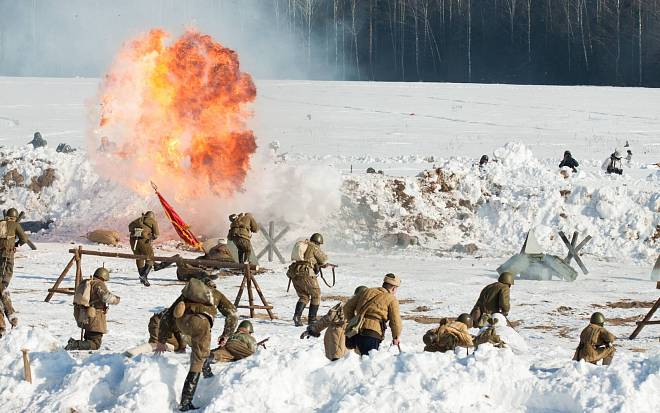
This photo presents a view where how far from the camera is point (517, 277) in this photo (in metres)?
26.0

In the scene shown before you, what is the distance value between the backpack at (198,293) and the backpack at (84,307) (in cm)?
367

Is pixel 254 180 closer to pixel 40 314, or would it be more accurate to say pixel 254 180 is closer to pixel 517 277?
pixel 517 277

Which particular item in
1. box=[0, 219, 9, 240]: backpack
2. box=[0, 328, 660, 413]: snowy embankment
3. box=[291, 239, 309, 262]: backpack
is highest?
→ box=[0, 219, 9, 240]: backpack

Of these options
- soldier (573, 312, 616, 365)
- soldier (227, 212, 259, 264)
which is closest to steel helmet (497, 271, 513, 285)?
soldier (573, 312, 616, 365)

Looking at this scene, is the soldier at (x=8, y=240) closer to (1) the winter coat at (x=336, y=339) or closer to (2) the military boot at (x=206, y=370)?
(2) the military boot at (x=206, y=370)

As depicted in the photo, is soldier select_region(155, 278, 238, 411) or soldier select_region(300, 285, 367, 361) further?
soldier select_region(300, 285, 367, 361)

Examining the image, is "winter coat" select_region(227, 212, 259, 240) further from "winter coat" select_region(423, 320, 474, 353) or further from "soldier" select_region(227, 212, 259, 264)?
"winter coat" select_region(423, 320, 474, 353)

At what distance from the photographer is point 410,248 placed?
102 ft

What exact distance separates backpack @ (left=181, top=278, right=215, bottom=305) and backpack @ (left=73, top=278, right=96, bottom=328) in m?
3.67

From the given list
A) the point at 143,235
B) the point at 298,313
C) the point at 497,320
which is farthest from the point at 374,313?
the point at 143,235

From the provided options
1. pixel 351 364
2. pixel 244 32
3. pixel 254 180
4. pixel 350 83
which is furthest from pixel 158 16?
pixel 351 364

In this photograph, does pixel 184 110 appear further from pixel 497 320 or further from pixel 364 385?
pixel 364 385

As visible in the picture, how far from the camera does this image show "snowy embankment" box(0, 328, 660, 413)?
1216 centimetres

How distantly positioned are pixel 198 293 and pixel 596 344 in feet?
17.9
